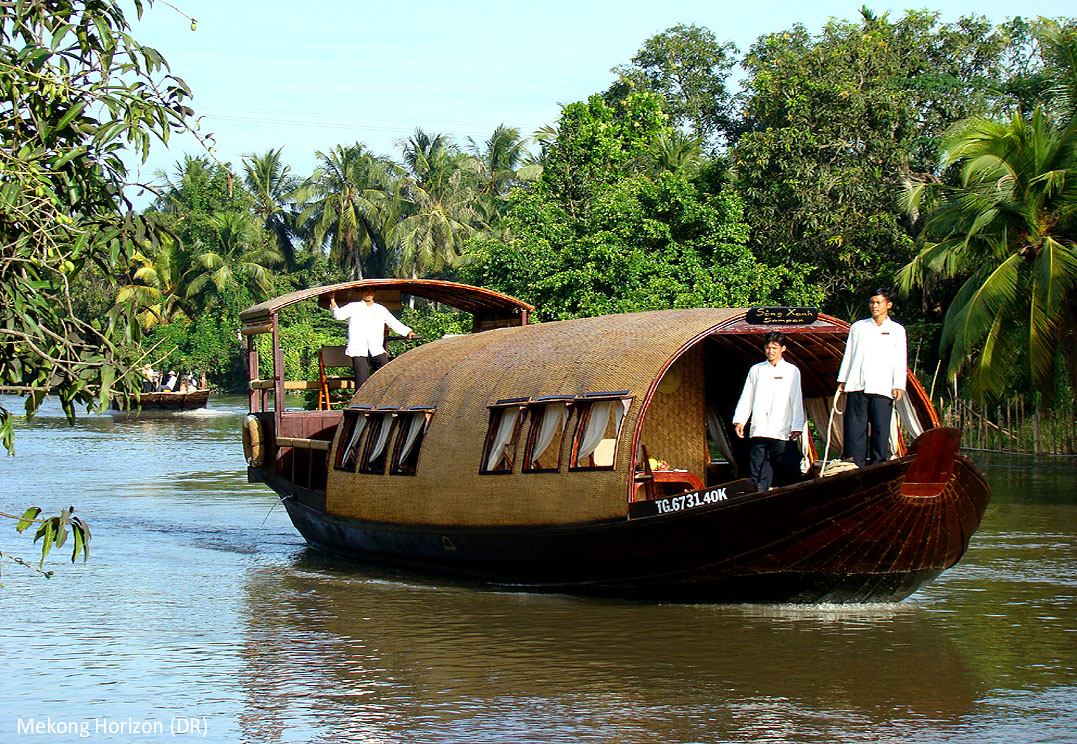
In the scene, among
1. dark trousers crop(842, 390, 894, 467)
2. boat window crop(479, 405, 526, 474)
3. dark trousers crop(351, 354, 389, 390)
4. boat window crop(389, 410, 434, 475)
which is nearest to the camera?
dark trousers crop(842, 390, 894, 467)

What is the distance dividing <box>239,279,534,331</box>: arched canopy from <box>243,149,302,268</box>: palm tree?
38.2 metres

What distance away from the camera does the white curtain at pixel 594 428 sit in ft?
29.8

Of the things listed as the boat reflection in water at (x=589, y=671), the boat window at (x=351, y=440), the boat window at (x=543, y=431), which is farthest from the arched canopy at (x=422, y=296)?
the boat reflection in water at (x=589, y=671)

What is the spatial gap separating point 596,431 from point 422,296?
486 cm

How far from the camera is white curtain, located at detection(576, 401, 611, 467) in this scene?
357 inches

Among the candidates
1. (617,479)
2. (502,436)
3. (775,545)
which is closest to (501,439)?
(502,436)

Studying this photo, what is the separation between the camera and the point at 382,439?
11367mm

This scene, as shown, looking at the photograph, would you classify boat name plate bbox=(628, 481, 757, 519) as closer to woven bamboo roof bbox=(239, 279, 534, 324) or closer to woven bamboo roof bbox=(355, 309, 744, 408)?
woven bamboo roof bbox=(355, 309, 744, 408)

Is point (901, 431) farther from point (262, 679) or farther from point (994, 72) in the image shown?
point (994, 72)

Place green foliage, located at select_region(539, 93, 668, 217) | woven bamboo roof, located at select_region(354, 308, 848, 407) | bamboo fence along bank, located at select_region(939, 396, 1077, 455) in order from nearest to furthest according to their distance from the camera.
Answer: woven bamboo roof, located at select_region(354, 308, 848, 407), bamboo fence along bank, located at select_region(939, 396, 1077, 455), green foliage, located at select_region(539, 93, 668, 217)

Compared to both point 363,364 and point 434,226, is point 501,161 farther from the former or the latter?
point 363,364

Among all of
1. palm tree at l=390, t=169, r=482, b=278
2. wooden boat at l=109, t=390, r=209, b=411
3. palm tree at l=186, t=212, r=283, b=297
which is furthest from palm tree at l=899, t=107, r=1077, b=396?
palm tree at l=186, t=212, r=283, b=297

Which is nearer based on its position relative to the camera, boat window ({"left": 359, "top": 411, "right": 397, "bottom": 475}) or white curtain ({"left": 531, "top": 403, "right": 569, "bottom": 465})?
white curtain ({"left": 531, "top": 403, "right": 569, "bottom": 465})

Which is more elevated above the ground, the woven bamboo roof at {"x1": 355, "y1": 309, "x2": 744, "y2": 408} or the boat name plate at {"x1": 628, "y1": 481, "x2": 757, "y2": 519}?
the woven bamboo roof at {"x1": 355, "y1": 309, "x2": 744, "y2": 408}
